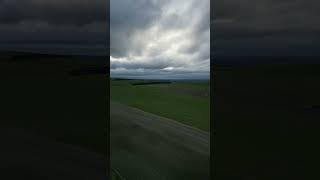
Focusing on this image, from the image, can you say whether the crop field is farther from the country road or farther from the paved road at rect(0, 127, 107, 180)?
the paved road at rect(0, 127, 107, 180)

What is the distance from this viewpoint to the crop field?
2.50 metres

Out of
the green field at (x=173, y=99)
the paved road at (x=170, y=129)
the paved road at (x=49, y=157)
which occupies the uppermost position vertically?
the green field at (x=173, y=99)

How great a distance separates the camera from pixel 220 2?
247cm

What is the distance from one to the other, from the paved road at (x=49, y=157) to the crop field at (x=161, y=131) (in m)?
0.15

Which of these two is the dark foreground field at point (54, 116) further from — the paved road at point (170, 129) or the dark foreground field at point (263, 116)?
the dark foreground field at point (263, 116)

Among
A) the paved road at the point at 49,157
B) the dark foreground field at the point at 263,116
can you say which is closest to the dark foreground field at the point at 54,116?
the paved road at the point at 49,157

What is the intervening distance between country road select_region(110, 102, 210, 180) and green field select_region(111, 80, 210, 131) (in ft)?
0.16

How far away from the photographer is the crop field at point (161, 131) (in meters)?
2.50

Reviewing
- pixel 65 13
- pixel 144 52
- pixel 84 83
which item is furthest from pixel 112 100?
pixel 65 13

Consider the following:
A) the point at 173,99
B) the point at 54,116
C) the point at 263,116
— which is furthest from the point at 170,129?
the point at 54,116

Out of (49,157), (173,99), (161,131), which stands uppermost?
(173,99)

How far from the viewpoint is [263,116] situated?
250 centimetres

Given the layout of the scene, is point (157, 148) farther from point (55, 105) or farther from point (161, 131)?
point (55, 105)

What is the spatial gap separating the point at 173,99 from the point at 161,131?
0.77 feet
